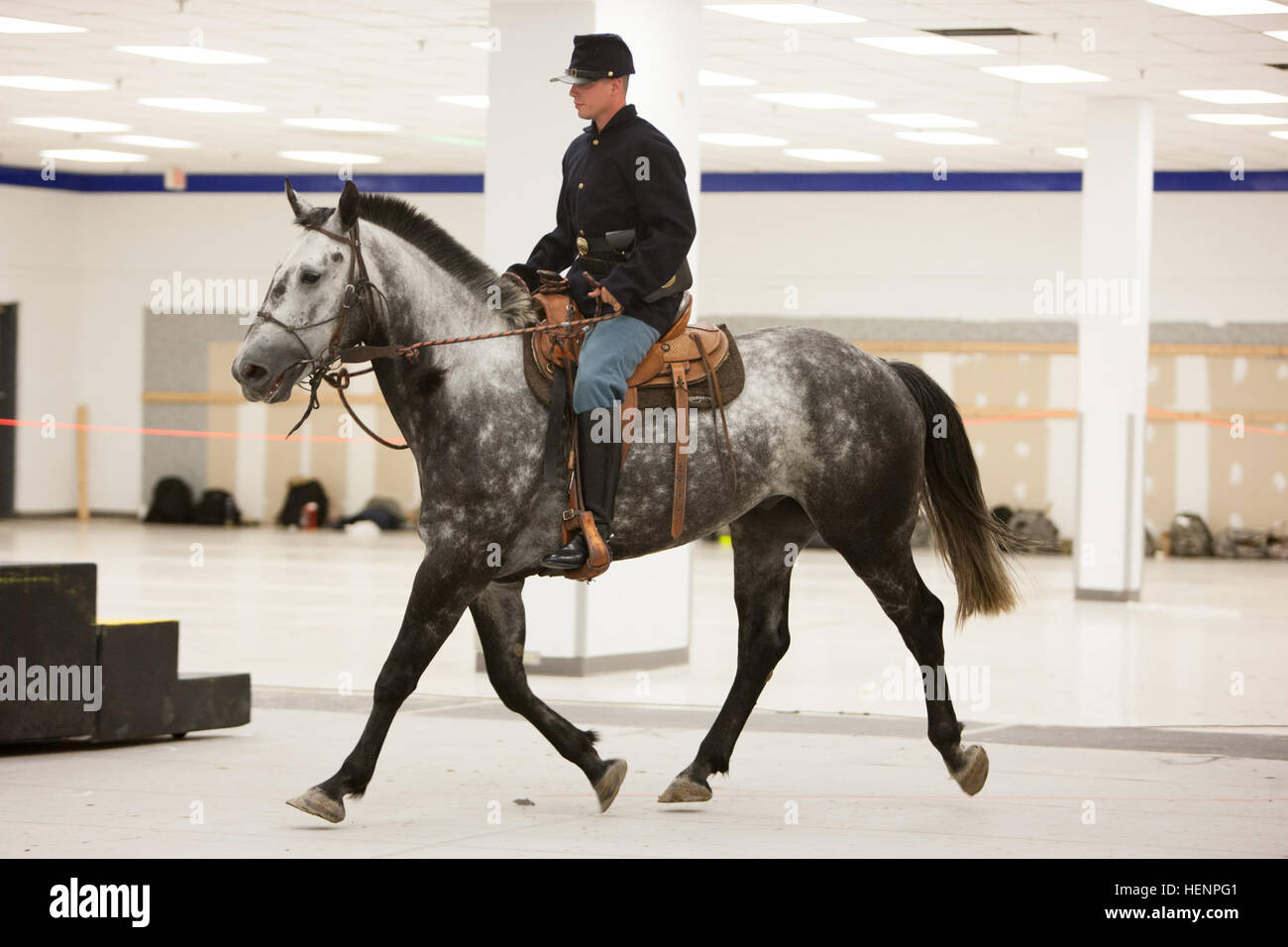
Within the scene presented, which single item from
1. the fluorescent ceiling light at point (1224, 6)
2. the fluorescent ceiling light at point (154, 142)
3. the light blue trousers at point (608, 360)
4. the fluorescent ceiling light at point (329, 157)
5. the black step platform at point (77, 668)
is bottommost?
the black step platform at point (77, 668)

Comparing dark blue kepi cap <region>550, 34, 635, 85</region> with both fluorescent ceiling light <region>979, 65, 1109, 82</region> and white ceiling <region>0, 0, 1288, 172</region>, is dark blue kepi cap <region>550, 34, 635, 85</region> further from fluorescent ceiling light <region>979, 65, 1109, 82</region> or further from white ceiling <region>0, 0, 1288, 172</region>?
fluorescent ceiling light <region>979, 65, 1109, 82</region>

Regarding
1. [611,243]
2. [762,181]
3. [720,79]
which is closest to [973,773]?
[611,243]

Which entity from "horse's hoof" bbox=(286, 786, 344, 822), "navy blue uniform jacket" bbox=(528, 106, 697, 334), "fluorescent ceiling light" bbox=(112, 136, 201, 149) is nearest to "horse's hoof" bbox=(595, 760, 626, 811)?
"horse's hoof" bbox=(286, 786, 344, 822)

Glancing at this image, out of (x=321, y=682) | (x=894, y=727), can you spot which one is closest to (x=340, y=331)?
(x=894, y=727)

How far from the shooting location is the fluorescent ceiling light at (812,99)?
1678 centimetres

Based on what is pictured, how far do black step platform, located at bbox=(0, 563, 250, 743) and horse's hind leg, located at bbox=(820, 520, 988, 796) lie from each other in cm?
272

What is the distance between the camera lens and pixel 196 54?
15555 millimetres

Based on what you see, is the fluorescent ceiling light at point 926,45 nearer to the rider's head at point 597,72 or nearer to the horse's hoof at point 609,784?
the rider's head at point 597,72

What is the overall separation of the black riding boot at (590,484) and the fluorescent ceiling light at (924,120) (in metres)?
13.1

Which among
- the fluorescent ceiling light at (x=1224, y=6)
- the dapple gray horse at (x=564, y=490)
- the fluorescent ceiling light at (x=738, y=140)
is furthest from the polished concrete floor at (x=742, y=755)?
the fluorescent ceiling light at (x=738, y=140)

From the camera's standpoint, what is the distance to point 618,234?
19.2 feet

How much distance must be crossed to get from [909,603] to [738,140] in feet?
47.8

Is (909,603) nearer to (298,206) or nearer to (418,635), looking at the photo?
(418,635)
